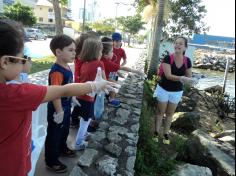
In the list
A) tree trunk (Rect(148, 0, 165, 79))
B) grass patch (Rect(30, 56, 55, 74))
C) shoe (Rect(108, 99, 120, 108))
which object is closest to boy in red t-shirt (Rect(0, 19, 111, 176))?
shoe (Rect(108, 99, 120, 108))

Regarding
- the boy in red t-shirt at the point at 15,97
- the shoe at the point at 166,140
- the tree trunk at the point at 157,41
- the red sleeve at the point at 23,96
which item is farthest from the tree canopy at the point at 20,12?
the red sleeve at the point at 23,96

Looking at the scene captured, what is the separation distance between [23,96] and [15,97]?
0.04 m

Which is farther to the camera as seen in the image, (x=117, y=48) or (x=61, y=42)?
(x=117, y=48)

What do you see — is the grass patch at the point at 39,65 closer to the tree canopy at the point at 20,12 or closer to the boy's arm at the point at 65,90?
the boy's arm at the point at 65,90

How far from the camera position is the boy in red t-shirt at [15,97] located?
1.83 m

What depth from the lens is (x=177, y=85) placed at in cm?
536

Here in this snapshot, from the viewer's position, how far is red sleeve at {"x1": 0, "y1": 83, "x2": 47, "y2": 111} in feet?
5.97

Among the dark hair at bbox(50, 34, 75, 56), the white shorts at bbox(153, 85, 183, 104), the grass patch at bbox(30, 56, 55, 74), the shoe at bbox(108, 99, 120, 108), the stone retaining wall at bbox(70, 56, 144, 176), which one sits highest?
the dark hair at bbox(50, 34, 75, 56)

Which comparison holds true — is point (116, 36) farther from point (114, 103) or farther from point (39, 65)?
point (39, 65)

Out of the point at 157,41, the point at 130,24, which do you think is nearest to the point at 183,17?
the point at 157,41

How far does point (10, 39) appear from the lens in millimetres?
1833

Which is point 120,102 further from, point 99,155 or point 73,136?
point 99,155

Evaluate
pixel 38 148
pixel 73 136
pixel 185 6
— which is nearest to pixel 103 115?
pixel 73 136

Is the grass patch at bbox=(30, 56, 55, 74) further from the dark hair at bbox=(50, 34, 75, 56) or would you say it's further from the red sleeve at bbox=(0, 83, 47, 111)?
the red sleeve at bbox=(0, 83, 47, 111)
